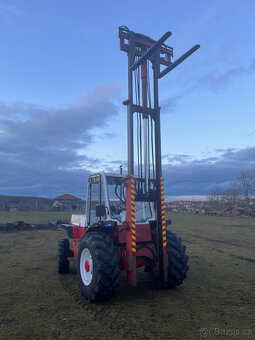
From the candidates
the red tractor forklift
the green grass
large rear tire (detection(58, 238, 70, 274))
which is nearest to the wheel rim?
the red tractor forklift

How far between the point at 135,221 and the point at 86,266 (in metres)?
1.42

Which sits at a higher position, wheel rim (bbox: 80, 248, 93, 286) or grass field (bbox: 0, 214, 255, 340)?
wheel rim (bbox: 80, 248, 93, 286)

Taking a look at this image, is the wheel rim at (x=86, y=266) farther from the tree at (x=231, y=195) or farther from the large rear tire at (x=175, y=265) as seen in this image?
the tree at (x=231, y=195)

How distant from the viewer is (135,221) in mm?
6266

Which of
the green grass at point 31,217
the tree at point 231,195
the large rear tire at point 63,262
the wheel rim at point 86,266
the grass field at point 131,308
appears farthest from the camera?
the tree at point 231,195

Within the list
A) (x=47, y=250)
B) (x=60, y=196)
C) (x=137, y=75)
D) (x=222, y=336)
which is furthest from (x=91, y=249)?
(x=60, y=196)

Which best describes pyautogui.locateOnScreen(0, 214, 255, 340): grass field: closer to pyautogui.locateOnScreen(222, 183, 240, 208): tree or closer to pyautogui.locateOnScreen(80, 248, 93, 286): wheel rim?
pyautogui.locateOnScreen(80, 248, 93, 286): wheel rim

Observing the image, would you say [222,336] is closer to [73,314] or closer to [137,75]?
[73,314]

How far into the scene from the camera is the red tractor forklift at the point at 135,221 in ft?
17.3

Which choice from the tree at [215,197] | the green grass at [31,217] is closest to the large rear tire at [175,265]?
the green grass at [31,217]

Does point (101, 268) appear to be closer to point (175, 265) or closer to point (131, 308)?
point (131, 308)

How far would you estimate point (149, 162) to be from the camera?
635cm

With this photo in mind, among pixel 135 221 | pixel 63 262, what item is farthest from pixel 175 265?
pixel 63 262

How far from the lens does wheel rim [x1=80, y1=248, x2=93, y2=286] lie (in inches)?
227
